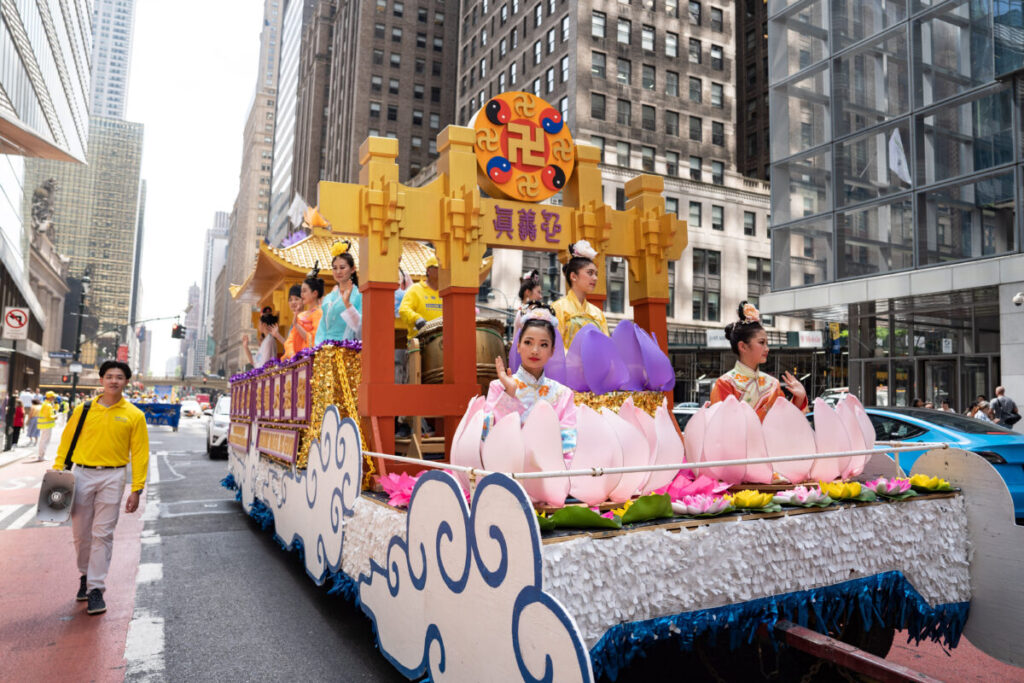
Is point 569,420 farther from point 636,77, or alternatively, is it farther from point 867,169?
point 636,77

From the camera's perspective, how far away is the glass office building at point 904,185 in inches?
687

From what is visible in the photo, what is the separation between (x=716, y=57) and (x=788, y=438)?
168ft

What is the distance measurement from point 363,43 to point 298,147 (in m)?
30.6

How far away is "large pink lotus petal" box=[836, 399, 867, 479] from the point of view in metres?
3.96

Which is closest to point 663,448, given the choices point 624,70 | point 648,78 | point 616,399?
point 616,399

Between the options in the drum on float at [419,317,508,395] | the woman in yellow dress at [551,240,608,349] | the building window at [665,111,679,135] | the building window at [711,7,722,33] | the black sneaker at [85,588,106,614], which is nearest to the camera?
the woman in yellow dress at [551,240,608,349]

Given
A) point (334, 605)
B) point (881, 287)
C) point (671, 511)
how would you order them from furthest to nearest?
1. point (881, 287)
2. point (334, 605)
3. point (671, 511)

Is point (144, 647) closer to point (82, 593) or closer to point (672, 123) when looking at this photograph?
point (82, 593)

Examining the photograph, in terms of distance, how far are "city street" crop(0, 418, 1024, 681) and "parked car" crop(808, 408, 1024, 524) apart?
3.21 meters

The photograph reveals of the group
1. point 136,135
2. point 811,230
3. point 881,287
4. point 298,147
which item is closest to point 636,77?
point 811,230

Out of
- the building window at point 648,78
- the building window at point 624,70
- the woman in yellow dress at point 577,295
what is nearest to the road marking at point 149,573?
the woman in yellow dress at point 577,295

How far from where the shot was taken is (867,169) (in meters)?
20.8

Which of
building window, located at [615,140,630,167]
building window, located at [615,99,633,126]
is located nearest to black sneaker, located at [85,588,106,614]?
building window, located at [615,140,630,167]

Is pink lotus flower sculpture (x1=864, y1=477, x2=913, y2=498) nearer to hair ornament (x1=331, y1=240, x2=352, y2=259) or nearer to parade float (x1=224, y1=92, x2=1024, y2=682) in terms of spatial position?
parade float (x1=224, y1=92, x2=1024, y2=682)
